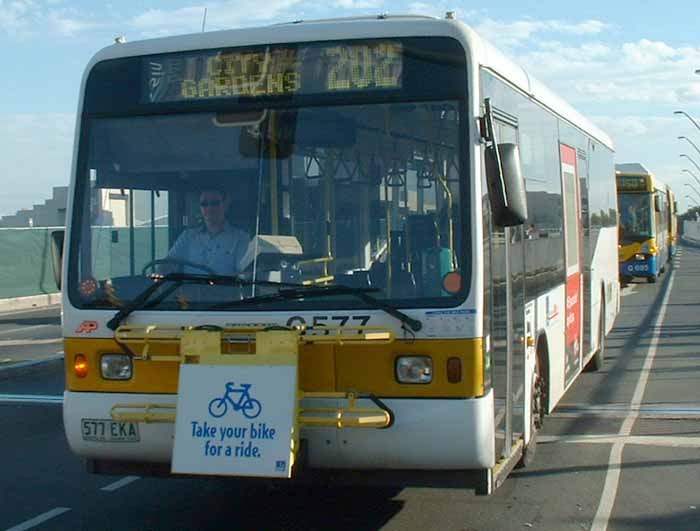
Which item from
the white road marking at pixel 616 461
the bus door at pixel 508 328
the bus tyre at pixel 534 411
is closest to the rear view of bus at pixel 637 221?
the white road marking at pixel 616 461

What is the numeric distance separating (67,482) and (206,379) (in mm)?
3172

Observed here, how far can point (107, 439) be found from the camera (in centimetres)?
673

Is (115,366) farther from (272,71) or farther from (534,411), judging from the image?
(534,411)

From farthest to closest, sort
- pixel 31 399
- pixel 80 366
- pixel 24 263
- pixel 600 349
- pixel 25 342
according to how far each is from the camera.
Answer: pixel 24 263, pixel 25 342, pixel 600 349, pixel 31 399, pixel 80 366

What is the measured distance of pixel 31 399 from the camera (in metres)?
13.3

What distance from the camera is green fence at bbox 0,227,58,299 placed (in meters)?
34.4

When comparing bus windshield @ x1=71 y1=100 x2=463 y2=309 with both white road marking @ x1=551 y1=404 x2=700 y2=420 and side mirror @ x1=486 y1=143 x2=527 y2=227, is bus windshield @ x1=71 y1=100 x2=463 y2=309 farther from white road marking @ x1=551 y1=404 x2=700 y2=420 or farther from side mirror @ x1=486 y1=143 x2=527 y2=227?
white road marking @ x1=551 y1=404 x2=700 y2=420

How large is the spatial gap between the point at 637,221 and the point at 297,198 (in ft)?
93.8

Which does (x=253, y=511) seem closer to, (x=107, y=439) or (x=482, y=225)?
(x=107, y=439)

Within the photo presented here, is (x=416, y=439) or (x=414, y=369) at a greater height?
(x=414, y=369)

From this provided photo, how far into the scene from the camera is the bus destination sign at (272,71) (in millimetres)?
6492

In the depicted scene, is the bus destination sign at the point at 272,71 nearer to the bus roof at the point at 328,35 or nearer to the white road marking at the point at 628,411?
the bus roof at the point at 328,35

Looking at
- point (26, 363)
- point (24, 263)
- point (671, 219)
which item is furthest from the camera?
point (671, 219)

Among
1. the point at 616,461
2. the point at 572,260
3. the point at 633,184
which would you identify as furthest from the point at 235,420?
the point at 633,184
